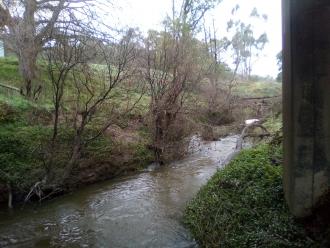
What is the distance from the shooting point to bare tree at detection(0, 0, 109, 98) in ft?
42.3

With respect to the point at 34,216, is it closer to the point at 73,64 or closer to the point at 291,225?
the point at 73,64

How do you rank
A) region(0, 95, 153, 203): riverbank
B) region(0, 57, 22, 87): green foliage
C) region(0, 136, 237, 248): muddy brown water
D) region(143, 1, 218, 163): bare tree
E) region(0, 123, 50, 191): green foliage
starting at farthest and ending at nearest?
region(0, 57, 22, 87): green foliage → region(143, 1, 218, 163): bare tree → region(0, 95, 153, 203): riverbank → region(0, 123, 50, 191): green foliage → region(0, 136, 237, 248): muddy brown water

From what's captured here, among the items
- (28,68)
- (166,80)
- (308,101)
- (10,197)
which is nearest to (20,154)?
(10,197)

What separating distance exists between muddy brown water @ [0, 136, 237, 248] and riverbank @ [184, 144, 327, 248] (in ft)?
2.09

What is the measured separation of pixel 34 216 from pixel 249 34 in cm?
6134

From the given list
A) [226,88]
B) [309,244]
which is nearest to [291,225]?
[309,244]

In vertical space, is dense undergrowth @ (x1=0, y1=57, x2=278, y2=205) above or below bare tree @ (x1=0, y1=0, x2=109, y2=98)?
below

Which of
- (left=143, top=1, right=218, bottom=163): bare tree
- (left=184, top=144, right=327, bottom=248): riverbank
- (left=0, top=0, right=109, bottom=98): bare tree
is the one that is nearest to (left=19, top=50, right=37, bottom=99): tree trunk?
(left=0, top=0, right=109, bottom=98): bare tree

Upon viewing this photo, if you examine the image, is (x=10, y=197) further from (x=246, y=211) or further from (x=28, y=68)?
(x=28, y=68)

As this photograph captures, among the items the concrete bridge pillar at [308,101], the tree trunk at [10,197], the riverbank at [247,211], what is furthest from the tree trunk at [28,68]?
the concrete bridge pillar at [308,101]

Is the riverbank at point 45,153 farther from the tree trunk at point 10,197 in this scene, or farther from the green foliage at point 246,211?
the green foliage at point 246,211

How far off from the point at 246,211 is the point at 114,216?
359 centimetres

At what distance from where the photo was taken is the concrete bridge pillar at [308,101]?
18.2 feet

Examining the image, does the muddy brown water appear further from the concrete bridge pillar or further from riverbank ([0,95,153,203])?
the concrete bridge pillar
